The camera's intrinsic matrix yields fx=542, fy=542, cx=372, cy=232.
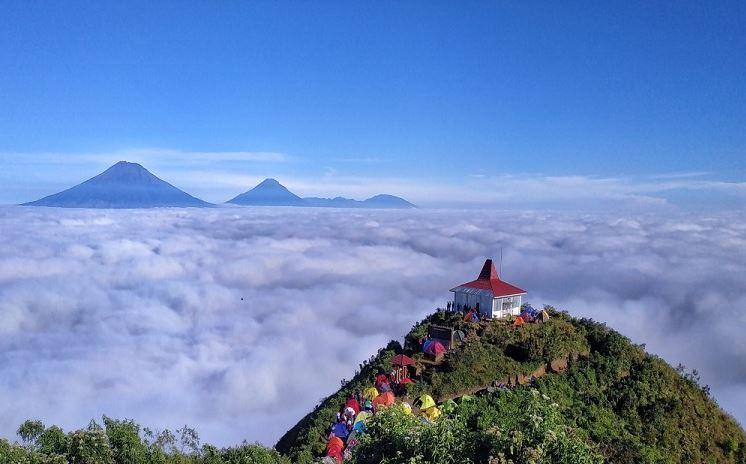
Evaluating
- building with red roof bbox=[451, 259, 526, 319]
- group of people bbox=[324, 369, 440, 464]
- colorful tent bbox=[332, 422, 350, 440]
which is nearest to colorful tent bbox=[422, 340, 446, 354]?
group of people bbox=[324, 369, 440, 464]

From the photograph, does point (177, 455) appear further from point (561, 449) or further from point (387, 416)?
point (561, 449)

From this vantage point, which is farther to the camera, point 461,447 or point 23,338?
point 23,338

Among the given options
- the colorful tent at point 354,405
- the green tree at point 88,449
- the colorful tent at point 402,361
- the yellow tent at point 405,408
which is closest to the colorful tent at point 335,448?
the colorful tent at point 354,405

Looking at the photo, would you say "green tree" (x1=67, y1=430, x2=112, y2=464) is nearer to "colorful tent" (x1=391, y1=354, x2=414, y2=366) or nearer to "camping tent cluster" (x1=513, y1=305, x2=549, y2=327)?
"colorful tent" (x1=391, y1=354, x2=414, y2=366)

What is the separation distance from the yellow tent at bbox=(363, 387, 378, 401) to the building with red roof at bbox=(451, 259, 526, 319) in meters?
11.5

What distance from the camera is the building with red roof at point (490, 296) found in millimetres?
32594

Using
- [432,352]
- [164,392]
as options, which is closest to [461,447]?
[432,352]

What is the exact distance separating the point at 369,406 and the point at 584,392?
32.1 feet

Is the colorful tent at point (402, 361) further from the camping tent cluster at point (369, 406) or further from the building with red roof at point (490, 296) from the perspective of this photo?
the building with red roof at point (490, 296)

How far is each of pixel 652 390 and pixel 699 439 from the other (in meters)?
2.72

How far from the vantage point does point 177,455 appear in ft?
55.0

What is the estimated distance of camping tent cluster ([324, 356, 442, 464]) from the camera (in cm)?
2019

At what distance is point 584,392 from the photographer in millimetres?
24328

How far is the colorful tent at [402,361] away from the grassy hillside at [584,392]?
0.50 m
